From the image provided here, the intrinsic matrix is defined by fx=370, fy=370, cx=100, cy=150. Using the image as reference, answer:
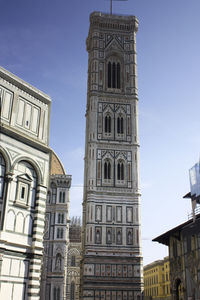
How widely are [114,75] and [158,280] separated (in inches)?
1562

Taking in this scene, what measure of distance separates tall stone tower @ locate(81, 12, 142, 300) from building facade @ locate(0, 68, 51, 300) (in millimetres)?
23463

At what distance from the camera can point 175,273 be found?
89.1 ft

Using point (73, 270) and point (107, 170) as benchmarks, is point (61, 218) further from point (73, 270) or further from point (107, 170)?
point (73, 270)

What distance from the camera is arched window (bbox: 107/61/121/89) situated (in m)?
49.7

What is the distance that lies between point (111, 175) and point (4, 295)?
29388mm

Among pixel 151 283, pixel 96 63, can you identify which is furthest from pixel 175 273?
pixel 151 283

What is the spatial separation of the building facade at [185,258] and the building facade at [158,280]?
38.0 metres

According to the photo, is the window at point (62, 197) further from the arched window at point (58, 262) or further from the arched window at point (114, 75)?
the arched window at point (114, 75)

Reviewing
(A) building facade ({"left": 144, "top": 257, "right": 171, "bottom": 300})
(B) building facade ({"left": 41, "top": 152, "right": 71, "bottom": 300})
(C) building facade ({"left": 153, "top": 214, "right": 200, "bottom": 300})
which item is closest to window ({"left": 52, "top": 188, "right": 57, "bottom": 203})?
(B) building facade ({"left": 41, "top": 152, "right": 71, "bottom": 300})

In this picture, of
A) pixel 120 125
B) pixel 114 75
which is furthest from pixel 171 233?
pixel 114 75

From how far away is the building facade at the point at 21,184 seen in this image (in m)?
16.0

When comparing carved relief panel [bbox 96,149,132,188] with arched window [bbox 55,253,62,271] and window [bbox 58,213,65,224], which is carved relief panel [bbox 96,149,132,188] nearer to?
window [bbox 58,213,65,224]

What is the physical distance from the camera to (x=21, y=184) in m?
17.5

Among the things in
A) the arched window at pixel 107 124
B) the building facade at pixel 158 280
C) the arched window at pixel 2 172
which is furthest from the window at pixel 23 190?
the building facade at pixel 158 280
